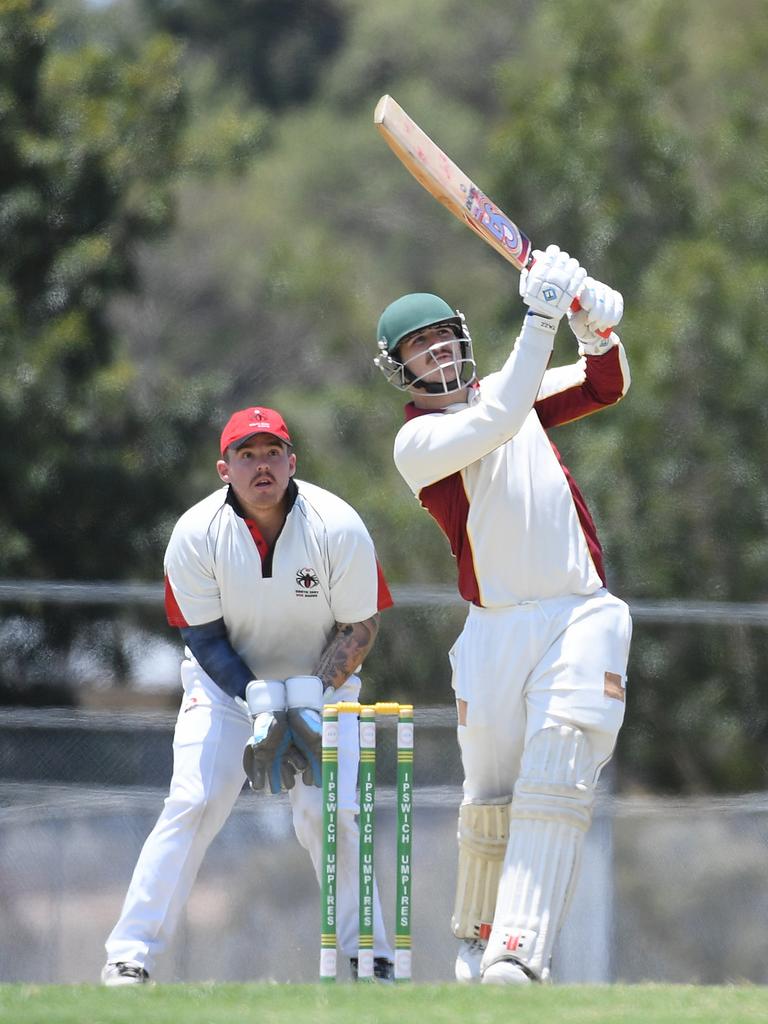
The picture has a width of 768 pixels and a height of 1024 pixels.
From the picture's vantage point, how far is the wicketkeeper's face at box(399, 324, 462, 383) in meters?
4.69

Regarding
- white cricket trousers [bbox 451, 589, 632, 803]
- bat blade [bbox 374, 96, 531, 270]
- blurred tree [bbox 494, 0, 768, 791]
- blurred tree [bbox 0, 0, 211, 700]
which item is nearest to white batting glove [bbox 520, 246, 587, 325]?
bat blade [bbox 374, 96, 531, 270]

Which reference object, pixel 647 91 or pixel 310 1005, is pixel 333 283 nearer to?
pixel 647 91

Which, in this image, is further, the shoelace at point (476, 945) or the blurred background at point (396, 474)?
the blurred background at point (396, 474)

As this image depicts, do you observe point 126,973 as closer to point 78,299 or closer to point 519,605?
point 519,605

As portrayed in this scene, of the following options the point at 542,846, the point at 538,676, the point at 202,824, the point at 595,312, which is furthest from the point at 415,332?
the point at 202,824

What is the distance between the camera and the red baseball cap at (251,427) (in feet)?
16.3

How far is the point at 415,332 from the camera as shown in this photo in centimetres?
470

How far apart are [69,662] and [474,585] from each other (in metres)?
4.23

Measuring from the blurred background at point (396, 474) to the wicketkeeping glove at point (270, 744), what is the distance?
1.54 meters

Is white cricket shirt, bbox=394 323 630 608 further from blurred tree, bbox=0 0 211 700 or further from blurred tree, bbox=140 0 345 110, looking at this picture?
blurred tree, bbox=140 0 345 110

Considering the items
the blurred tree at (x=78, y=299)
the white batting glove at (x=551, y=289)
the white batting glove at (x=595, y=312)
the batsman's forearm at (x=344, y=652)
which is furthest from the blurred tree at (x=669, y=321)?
the white batting glove at (x=551, y=289)

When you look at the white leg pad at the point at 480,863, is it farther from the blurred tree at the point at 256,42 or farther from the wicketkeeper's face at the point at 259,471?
the blurred tree at the point at 256,42

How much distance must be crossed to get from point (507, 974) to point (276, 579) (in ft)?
4.24

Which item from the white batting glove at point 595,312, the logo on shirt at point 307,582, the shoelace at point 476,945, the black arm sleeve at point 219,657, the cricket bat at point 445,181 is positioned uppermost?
the cricket bat at point 445,181
